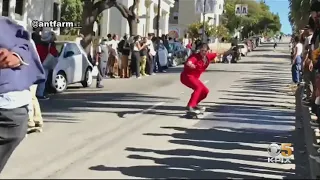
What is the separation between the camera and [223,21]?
104m

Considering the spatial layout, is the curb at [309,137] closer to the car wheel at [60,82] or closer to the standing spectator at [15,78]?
the standing spectator at [15,78]

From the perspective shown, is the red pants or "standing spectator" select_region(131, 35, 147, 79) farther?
"standing spectator" select_region(131, 35, 147, 79)

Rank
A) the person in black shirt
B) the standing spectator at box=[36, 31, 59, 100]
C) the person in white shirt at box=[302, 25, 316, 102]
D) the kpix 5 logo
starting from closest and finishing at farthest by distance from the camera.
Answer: the kpix 5 logo < the person in white shirt at box=[302, 25, 316, 102] < the standing spectator at box=[36, 31, 59, 100] < the person in black shirt

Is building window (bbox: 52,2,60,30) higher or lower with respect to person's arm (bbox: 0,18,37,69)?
higher

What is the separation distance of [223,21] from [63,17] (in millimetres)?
63043

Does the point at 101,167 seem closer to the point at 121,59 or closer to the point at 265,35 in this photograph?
the point at 121,59

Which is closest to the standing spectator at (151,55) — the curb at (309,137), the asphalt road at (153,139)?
the asphalt road at (153,139)

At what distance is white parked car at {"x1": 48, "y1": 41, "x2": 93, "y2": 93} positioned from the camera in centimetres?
1641

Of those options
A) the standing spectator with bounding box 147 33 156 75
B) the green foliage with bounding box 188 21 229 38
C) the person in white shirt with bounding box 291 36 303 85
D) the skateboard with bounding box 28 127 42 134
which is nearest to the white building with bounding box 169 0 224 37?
the green foliage with bounding box 188 21 229 38

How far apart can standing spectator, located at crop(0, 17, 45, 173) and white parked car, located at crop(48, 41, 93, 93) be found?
11585 mm

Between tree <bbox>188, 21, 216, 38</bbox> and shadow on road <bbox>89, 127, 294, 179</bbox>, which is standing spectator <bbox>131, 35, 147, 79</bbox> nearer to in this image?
shadow on road <bbox>89, 127, 294, 179</bbox>

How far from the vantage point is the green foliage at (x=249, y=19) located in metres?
102

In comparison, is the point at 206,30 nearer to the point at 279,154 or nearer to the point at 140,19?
Result: the point at 140,19

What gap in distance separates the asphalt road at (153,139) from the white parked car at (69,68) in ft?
1.85
